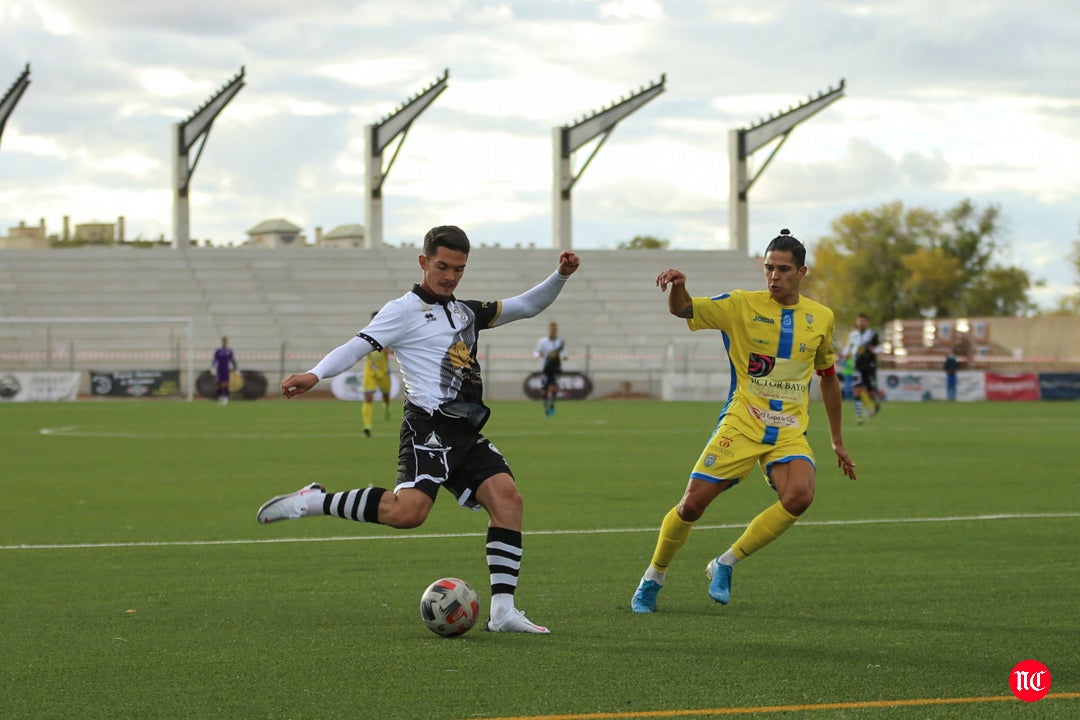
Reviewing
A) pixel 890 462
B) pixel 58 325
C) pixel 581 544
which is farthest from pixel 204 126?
pixel 581 544

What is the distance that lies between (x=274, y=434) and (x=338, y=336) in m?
28.7

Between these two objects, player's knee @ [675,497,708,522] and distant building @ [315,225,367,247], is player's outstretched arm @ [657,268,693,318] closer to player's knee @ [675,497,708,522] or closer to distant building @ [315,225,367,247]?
player's knee @ [675,497,708,522]

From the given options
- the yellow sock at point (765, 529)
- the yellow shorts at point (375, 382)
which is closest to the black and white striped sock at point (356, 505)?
the yellow sock at point (765, 529)

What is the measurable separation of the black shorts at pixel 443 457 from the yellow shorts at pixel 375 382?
19007 millimetres

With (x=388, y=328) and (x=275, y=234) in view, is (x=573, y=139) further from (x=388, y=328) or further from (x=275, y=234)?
(x=388, y=328)

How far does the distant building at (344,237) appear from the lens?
82.8m

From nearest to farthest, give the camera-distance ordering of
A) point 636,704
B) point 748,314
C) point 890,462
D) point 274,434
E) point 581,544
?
1. point 636,704
2. point 748,314
3. point 581,544
4. point 890,462
5. point 274,434

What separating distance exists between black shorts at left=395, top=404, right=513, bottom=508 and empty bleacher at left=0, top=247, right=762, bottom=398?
41.2m

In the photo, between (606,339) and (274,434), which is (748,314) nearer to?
(274,434)

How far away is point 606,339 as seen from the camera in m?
55.1

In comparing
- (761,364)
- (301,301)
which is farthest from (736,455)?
(301,301)

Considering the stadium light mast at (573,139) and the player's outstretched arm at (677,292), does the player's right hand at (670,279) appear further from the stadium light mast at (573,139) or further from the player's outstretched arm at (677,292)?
the stadium light mast at (573,139)

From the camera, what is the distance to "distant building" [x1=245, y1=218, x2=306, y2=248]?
79.9 meters

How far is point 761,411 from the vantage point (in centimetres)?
762
